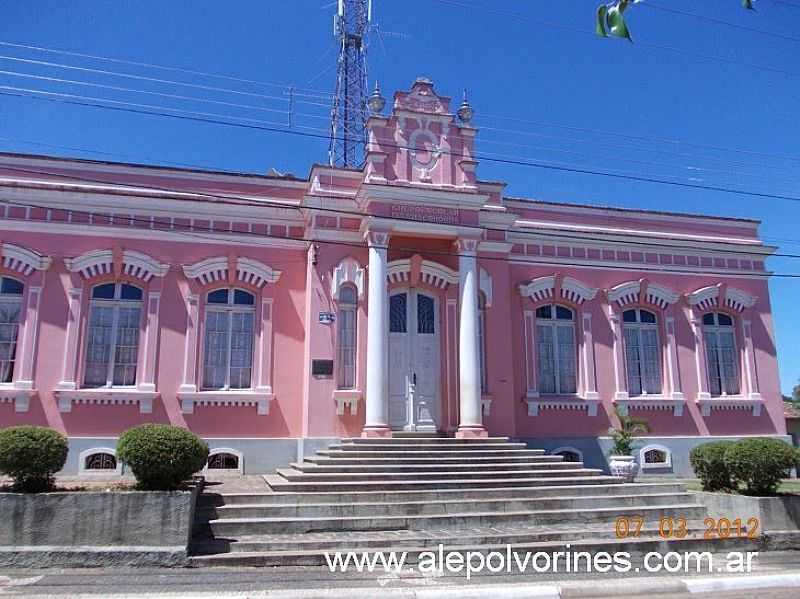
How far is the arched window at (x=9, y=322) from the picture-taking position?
47.0 ft

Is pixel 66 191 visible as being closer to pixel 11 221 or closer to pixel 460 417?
pixel 11 221

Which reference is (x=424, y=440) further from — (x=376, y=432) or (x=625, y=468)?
(x=625, y=468)

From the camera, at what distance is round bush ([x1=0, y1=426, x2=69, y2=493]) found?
8727 mm

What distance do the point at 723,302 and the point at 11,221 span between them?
17.8 meters

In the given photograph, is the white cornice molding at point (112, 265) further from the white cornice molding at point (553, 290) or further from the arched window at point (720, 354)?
the arched window at point (720, 354)

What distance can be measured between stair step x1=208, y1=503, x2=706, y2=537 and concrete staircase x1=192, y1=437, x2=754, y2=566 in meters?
0.02

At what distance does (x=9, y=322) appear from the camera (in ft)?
47.7

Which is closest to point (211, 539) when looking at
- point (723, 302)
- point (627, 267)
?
point (627, 267)

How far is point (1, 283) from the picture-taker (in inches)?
576

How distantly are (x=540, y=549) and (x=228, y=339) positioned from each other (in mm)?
A: 8710

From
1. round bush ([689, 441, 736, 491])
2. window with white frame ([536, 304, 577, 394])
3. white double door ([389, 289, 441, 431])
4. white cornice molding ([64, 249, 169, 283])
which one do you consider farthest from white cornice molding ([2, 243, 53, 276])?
round bush ([689, 441, 736, 491])

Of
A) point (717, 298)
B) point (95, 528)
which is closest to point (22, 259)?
point (95, 528)

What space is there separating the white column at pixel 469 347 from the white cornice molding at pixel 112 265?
6.71 m
